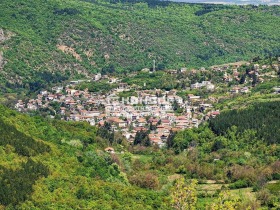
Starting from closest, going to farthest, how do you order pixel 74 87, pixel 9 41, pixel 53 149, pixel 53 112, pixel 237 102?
pixel 53 149, pixel 237 102, pixel 53 112, pixel 74 87, pixel 9 41

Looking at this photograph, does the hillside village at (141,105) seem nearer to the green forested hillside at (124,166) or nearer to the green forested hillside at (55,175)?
the green forested hillside at (124,166)

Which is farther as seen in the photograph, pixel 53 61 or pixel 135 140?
pixel 53 61

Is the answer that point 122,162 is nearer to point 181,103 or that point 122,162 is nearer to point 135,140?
point 135,140

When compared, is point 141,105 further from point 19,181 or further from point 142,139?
point 19,181

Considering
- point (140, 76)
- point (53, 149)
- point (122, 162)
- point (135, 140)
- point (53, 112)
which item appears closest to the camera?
point (53, 149)

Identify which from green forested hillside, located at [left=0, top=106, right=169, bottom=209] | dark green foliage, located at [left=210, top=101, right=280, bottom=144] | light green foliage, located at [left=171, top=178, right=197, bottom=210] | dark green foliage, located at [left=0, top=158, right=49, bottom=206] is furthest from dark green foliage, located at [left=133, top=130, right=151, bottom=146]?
light green foliage, located at [left=171, top=178, right=197, bottom=210]

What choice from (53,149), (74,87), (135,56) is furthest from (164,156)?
(135,56)
